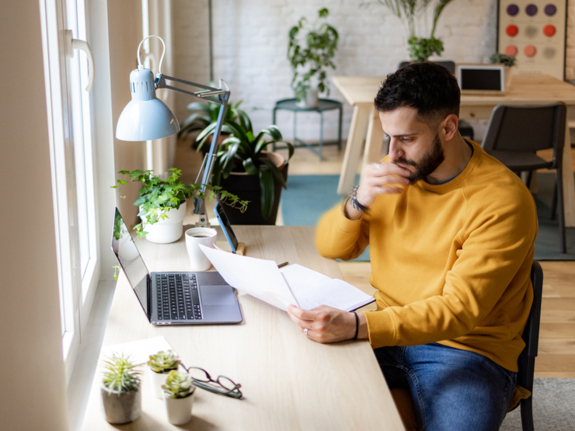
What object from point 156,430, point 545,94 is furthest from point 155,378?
point 545,94

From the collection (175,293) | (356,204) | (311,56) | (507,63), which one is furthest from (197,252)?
(311,56)

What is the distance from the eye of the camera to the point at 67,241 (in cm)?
146

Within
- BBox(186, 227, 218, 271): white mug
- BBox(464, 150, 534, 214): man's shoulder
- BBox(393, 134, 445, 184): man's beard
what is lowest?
BBox(186, 227, 218, 271): white mug

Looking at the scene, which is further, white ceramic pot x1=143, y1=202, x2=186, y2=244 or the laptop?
white ceramic pot x1=143, y1=202, x2=186, y2=244

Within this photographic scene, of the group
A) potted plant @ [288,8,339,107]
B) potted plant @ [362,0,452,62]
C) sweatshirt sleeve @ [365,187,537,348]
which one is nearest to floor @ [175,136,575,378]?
sweatshirt sleeve @ [365,187,537,348]

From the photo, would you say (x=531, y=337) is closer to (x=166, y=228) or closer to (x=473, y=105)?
(x=166, y=228)

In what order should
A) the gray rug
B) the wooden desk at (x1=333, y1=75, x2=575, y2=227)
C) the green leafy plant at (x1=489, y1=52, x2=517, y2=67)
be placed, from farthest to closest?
the green leafy plant at (x1=489, y1=52, x2=517, y2=67)
the wooden desk at (x1=333, y1=75, x2=575, y2=227)
the gray rug

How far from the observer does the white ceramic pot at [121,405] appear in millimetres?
996

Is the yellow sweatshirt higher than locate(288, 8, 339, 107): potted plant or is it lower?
lower

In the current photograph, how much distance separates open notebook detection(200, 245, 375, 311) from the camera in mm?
1320

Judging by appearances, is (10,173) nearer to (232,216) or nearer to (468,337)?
(468,337)

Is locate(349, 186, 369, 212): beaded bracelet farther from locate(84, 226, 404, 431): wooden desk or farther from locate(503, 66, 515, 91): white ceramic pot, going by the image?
locate(503, 66, 515, 91): white ceramic pot

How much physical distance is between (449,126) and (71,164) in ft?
3.17

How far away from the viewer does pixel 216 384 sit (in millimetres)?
1141
